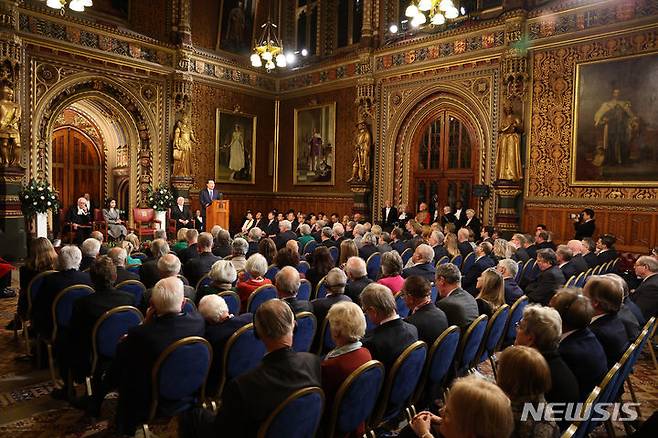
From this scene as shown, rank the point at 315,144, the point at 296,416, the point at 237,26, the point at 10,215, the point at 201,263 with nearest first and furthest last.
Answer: the point at 296,416 → the point at 201,263 → the point at 10,215 → the point at 237,26 → the point at 315,144

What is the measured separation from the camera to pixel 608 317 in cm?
360

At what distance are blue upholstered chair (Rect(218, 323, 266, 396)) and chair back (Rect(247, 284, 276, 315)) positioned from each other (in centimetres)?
97

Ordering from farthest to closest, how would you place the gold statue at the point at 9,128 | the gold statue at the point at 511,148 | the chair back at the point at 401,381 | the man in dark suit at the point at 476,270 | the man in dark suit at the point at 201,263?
1. the gold statue at the point at 511,148
2. the gold statue at the point at 9,128
3. the man in dark suit at the point at 476,270
4. the man in dark suit at the point at 201,263
5. the chair back at the point at 401,381

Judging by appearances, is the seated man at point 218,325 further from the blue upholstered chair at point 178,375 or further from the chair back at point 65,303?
the chair back at point 65,303

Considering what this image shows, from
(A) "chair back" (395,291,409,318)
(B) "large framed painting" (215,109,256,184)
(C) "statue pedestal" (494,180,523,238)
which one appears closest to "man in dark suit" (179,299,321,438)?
(A) "chair back" (395,291,409,318)

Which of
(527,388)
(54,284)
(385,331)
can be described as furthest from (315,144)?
(527,388)

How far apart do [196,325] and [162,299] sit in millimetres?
284

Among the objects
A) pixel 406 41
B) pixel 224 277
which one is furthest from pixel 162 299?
pixel 406 41

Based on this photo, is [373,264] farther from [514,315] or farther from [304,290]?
[514,315]

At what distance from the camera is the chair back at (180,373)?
9.66 feet

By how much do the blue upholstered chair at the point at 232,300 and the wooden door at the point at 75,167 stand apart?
48.6 ft

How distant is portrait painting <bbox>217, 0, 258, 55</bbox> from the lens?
16.3 m

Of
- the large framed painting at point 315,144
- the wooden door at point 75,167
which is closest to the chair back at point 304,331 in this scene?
the large framed painting at point 315,144

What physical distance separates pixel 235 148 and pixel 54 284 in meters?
12.7
